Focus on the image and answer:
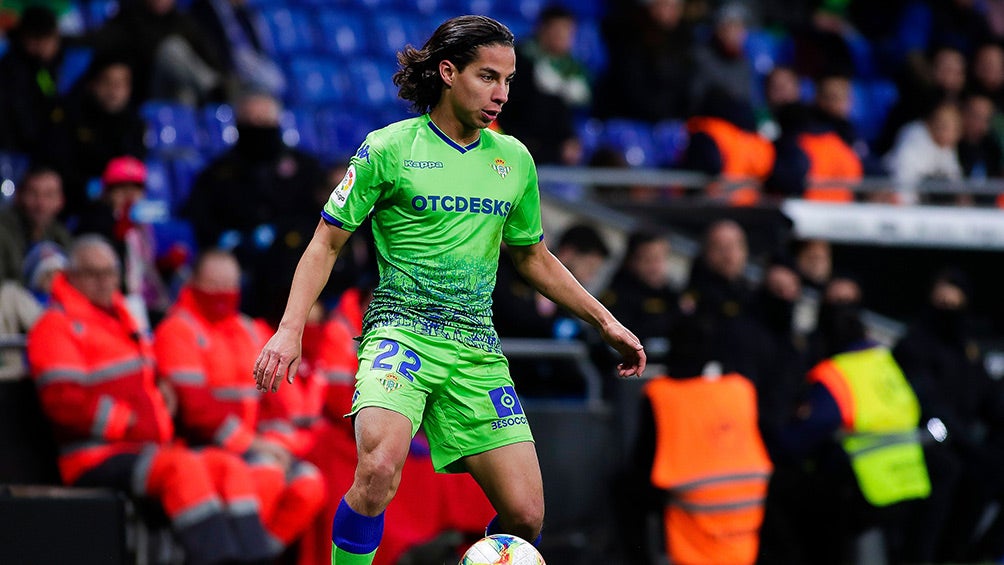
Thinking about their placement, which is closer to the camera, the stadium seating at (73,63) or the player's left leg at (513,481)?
the player's left leg at (513,481)

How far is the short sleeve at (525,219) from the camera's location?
226 inches

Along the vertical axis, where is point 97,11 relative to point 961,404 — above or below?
above

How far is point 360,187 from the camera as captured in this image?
5395 millimetres

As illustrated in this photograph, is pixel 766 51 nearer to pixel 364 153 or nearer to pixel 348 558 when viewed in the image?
pixel 364 153

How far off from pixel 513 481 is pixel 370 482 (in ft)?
1.80

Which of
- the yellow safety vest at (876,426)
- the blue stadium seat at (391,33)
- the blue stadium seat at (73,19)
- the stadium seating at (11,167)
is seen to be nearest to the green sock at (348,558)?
the yellow safety vest at (876,426)

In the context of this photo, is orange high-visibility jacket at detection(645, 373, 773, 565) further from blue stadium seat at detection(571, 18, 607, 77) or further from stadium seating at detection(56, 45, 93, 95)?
blue stadium seat at detection(571, 18, 607, 77)

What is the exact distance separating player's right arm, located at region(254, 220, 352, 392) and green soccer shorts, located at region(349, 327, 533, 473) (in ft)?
1.01

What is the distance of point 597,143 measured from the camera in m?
13.5

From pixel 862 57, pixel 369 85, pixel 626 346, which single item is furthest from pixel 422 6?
pixel 626 346

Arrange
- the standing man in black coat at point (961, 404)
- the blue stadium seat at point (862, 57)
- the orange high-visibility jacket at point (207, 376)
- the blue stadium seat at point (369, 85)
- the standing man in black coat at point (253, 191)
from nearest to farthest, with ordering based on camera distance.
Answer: the orange high-visibility jacket at point (207, 376) < the standing man in black coat at point (253, 191) < the standing man in black coat at point (961, 404) < the blue stadium seat at point (369, 85) < the blue stadium seat at point (862, 57)

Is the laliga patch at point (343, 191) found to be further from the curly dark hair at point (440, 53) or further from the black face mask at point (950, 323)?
the black face mask at point (950, 323)

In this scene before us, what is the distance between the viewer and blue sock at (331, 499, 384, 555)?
530cm

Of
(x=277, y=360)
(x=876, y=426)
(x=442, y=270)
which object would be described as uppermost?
(x=442, y=270)
